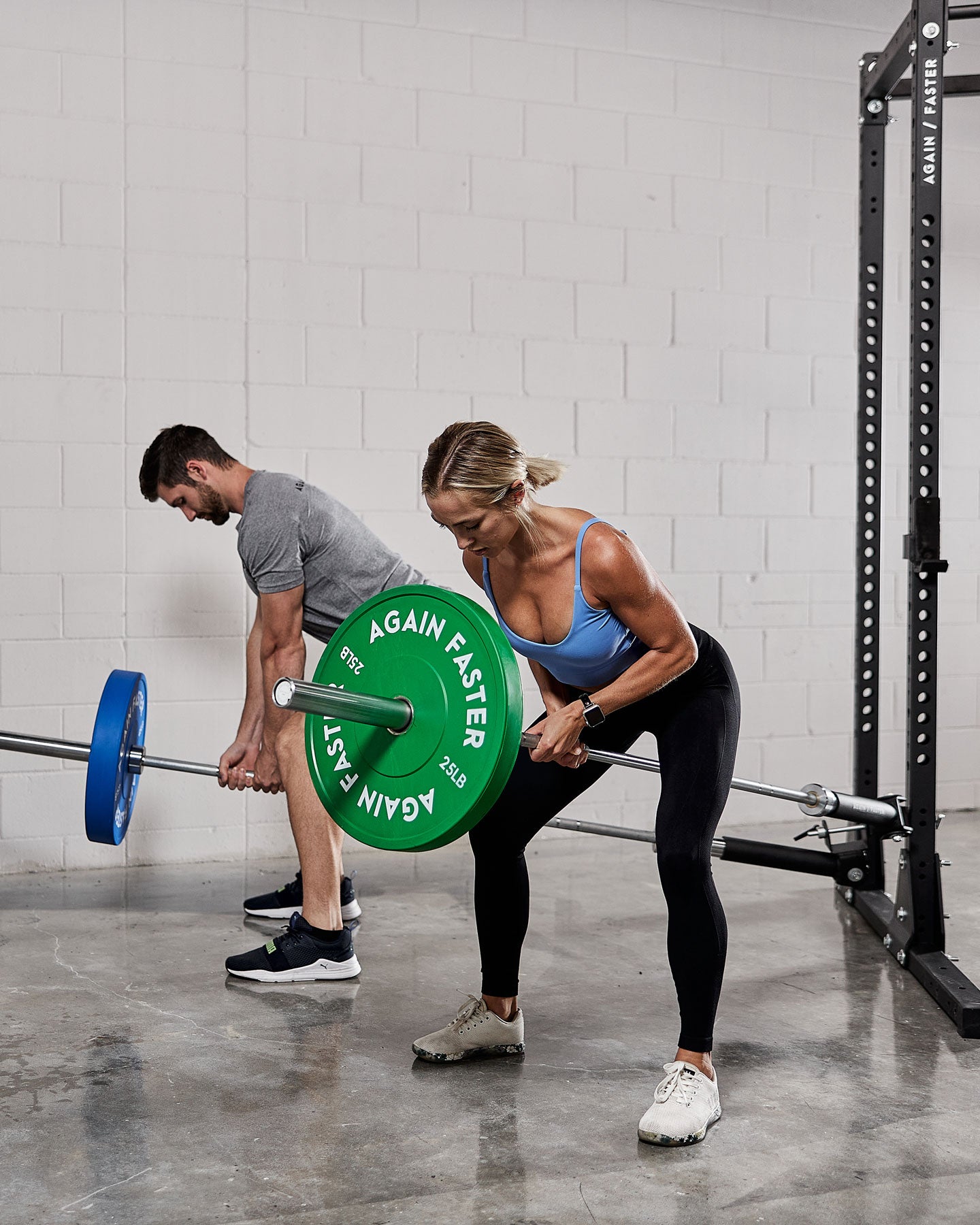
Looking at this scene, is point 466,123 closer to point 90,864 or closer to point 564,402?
point 564,402

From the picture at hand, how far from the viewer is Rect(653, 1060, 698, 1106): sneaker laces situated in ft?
6.82

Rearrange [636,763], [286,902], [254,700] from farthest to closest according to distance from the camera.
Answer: [286,902]
[254,700]
[636,763]

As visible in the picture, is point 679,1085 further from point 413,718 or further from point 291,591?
point 291,591

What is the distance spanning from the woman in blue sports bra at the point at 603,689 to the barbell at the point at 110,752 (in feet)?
3.16

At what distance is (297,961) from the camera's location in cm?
286

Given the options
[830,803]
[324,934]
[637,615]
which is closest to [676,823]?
[637,615]

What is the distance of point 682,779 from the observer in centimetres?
215

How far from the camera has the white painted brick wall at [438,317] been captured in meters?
3.88

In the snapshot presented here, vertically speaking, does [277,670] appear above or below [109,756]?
above

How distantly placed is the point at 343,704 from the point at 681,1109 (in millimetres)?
861

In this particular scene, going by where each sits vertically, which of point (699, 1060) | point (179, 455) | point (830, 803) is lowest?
point (699, 1060)

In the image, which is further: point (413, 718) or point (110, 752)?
point (110, 752)

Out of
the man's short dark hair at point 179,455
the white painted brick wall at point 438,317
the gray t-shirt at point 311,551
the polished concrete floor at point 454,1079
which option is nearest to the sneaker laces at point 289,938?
the polished concrete floor at point 454,1079

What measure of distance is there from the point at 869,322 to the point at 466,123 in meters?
1.56
